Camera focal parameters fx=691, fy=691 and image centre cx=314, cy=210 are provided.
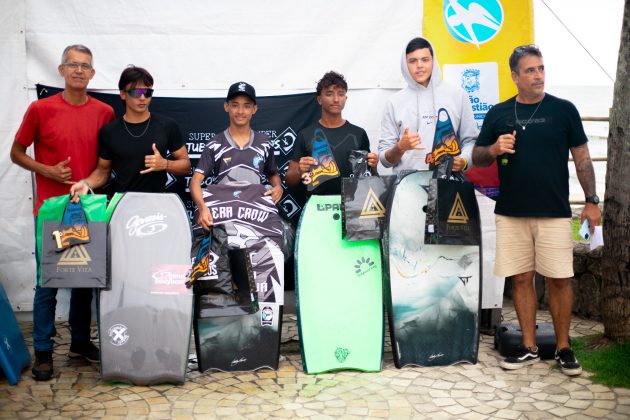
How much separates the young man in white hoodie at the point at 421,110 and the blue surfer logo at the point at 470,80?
74cm

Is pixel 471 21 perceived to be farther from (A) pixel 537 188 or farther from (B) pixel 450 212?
(B) pixel 450 212

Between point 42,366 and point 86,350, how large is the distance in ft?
1.27

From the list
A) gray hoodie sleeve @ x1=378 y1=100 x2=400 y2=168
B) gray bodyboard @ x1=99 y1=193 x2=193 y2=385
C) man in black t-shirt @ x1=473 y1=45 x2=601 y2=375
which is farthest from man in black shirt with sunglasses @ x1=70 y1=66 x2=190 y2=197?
man in black t-shirt @ x1=473 y1=45 x2=601 y2=375

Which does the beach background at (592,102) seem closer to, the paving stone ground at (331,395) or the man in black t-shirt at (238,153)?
the paving stone ground at (331,395)

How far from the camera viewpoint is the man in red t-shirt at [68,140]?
4383 mm

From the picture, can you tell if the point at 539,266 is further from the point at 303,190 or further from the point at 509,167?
the point at 303,190

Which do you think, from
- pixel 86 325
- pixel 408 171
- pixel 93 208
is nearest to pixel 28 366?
pixel 86 325

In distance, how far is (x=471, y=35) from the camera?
5.39 metres

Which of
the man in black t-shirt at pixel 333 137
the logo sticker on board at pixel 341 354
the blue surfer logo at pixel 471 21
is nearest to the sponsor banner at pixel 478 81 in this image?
the blue surfer logo at pixel 471 21

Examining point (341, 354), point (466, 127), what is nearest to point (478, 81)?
point (466, 127)

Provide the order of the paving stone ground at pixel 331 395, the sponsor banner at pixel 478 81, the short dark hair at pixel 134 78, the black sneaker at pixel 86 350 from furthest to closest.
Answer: the sponsor banner at pixel 478 81, the black sneaker at pixel 86 350, the short dark hair at pixel 134 78, the paving stone ground at pixel 331 395

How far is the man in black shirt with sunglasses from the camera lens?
14.3 feet

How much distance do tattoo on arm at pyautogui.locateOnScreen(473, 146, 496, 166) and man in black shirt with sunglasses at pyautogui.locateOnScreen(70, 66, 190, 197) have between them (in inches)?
73.7

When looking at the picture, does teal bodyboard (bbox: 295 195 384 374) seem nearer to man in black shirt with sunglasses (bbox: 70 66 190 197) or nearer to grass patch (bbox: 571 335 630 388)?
man in black shirt with sunglasses (bbox: 70 66 190 197)
